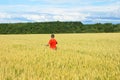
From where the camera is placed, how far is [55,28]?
277ft

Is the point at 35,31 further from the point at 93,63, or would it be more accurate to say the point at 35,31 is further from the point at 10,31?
the point at 93,63

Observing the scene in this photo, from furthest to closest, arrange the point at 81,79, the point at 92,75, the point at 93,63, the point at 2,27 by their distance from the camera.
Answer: the point at 2,27
the point at 93,63
the point at 92,75
the point at 81,79

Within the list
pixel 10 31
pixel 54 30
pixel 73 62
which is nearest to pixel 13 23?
pixel 10 31

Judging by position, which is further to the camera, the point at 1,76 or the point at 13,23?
the point at 13,23

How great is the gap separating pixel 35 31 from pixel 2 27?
8442 mm

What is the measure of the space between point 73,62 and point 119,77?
7.96 feet

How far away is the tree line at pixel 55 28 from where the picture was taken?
3270 inches

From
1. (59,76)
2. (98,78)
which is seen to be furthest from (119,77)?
(59,76)

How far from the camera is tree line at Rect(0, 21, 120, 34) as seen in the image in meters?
83.1

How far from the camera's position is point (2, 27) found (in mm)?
82250

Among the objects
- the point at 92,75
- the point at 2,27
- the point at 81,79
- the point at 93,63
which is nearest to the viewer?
the point at 81,79

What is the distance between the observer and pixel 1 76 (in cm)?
533

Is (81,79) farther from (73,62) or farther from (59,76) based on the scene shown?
(73,62)

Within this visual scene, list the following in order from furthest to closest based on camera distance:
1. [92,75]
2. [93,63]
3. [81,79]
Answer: [93,63] < [92,75] < [81,79]
